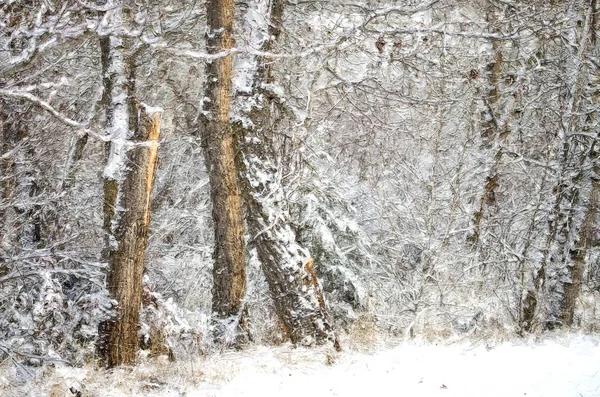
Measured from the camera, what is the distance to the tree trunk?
618 cm

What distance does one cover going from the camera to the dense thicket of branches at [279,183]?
253 inches

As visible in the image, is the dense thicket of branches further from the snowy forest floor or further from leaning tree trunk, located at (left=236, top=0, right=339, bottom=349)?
the snowy forest floor

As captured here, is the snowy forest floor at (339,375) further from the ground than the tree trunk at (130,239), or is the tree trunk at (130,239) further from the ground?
the tree trunk at (130,239)

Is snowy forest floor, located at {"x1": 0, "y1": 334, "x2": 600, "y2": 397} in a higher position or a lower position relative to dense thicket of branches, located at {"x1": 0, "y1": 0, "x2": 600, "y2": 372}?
lower

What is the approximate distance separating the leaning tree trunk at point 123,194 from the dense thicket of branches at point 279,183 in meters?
0.04

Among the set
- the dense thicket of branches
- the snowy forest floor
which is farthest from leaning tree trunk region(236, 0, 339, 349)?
the snowy forest floor

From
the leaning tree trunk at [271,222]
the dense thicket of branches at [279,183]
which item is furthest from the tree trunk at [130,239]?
the leaning tree trunk at [271,222]

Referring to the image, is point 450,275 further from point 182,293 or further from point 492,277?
point 182,293

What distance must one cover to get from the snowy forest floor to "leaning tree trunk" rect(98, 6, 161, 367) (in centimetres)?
47

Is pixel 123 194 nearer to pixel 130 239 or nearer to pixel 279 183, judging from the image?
pixel 130 239

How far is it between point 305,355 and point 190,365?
1256mm

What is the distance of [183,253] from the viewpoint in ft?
34.3

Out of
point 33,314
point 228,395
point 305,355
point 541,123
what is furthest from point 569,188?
point 33,314

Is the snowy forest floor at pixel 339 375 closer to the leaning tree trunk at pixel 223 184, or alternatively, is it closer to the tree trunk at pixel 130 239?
the tree trunk at pixel 130 239
